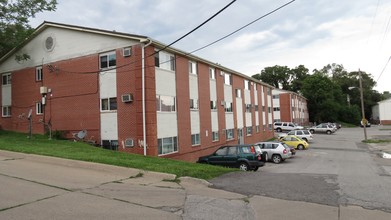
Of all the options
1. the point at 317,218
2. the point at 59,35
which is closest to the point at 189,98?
the point at 59,35

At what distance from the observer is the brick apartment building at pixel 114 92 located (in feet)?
58.3

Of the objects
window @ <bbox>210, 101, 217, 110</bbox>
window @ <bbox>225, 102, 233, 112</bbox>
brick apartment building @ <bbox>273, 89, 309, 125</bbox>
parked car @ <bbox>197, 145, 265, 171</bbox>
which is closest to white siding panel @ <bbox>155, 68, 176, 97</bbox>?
parked car @ <bbox>197, 145, 265, 171</bbox>

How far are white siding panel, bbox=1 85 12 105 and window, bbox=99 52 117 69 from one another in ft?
32.7

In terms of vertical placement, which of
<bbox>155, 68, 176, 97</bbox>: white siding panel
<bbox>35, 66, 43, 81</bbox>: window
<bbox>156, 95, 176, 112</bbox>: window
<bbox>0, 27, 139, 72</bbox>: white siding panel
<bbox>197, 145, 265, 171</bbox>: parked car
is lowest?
<bbox>197, 145, 265, 171</bbox>: parked car

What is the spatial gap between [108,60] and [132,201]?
13.4 m

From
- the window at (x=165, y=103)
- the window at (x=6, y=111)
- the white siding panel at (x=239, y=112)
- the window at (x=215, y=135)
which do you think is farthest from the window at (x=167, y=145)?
the window at (x=6, y=111)

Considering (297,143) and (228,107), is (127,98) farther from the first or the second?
(297,143)

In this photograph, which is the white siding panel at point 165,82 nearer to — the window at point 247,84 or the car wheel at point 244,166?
the car wheel at point 244,166

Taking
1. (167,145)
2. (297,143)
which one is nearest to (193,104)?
(167,145)

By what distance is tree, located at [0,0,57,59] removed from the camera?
70.1 feet

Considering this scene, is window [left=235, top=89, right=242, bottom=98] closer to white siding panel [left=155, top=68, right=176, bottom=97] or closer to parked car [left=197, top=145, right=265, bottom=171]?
white siding panel [left=155, top=68, right=176, bottom=97]

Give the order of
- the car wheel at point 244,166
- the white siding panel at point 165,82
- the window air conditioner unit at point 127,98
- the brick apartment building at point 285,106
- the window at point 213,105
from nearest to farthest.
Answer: the car wheel at point 244,166 < the window air conditioner unit at point 127,98 < the white siding panel at point 165,82 < the window at point 213,105 < the brick apartment building at point 285,106

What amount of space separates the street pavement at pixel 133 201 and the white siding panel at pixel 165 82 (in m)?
9.37

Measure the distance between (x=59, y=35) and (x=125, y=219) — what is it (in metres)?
18.6
